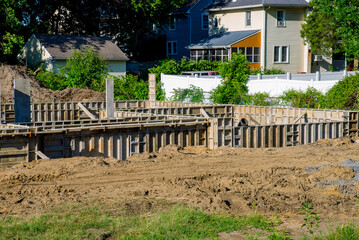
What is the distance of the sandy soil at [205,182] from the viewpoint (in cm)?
1163

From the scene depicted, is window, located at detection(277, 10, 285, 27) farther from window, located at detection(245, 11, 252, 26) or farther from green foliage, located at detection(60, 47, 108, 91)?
green foliage, located at detection(60, 47, 108, 91)

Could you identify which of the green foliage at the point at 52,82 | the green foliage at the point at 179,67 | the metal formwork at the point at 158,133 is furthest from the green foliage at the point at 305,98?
the green foliage at the point at 52,82

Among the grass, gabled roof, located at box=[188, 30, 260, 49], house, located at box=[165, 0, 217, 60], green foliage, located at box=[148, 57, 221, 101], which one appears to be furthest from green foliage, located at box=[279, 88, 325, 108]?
house, located at box=[165, 0, 217, 60]

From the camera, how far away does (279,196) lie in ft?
40.7

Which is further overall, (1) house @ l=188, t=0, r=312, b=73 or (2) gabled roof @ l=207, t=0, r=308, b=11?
(1) house @ l=188, t=0, r=312, b=73

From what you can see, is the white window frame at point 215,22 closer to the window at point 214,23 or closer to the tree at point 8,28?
the window at point 214,23

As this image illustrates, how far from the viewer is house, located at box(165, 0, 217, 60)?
58781 mm

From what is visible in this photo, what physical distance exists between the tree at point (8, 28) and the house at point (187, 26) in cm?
1888

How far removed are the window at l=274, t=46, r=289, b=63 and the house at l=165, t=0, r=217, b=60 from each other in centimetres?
1094

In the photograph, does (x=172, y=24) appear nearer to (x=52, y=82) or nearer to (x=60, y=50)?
(x=60, y=50)

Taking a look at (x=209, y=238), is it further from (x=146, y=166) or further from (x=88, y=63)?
(x=88, y=63)

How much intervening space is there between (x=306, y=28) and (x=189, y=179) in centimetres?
3854

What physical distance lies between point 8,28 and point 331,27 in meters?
27.6

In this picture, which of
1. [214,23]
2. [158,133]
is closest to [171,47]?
[214,23]
